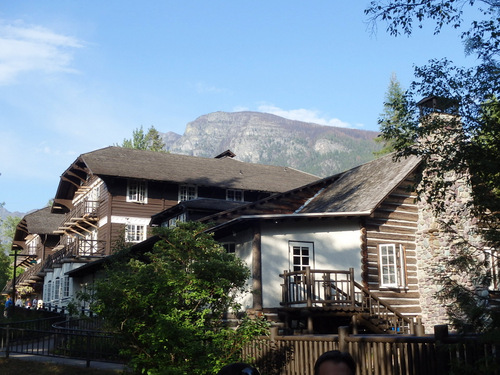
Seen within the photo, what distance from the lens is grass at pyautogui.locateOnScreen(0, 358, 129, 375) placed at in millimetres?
15922

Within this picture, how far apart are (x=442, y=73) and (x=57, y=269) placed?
37519mm

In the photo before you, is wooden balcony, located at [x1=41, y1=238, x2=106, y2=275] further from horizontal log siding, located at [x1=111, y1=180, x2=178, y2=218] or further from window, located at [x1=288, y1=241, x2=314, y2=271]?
window, located at [x1=288, y1=241, x2=314, y2=271]

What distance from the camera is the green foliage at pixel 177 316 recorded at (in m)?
12.0

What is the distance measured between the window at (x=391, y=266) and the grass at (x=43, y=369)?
12.1m

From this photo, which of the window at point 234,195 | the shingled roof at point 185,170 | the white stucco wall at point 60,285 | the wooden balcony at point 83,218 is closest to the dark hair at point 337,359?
the shingled roof at point 185,170

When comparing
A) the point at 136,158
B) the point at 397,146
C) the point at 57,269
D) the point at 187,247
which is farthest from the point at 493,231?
the point at 57,269

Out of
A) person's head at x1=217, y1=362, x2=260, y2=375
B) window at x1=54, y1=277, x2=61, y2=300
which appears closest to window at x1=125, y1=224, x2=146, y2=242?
window at x1=54, y1=277, x2=61, y2=300

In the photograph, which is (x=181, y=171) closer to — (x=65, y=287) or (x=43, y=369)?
(x=65, y=287)

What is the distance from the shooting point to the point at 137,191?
39.5 metres

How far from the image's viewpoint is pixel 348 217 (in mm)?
23641

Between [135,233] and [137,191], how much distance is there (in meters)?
2.74

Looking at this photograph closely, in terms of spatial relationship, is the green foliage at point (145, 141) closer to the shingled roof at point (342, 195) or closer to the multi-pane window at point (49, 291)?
the multi-pane window at point (49, 291)

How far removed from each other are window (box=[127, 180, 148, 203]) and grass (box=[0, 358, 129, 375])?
22555 mm

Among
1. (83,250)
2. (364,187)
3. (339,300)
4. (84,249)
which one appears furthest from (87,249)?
(339,300)
